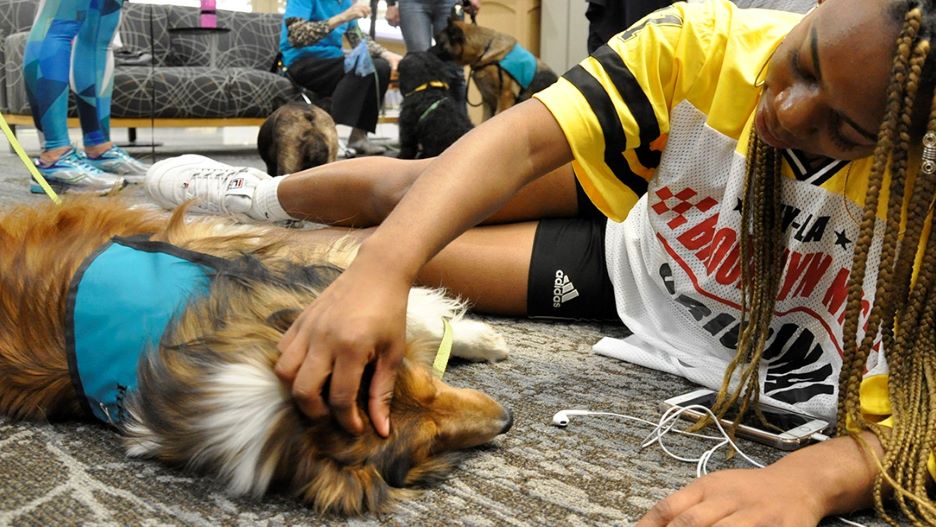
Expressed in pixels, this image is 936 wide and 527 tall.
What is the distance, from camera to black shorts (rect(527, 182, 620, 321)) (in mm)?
1897

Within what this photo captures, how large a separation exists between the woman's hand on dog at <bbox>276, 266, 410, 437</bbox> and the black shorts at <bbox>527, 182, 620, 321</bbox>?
96cm

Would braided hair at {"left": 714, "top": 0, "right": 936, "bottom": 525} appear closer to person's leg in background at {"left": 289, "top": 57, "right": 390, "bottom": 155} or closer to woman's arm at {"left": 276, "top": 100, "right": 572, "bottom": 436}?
woman's arm at {"left": 276, "top": 100, "right": 572, "bottom": 436}

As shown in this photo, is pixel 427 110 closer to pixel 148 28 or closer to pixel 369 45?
pixel 369 45

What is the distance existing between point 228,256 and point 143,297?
171mm

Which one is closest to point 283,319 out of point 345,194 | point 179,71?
point 345,194

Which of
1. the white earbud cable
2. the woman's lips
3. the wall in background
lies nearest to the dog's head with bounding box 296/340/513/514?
the white earbud cable

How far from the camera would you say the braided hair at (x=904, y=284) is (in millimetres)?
917

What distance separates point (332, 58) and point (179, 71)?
1.68 m

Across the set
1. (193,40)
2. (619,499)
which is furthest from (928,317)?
(193,40)

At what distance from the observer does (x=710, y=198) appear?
1427 millimetres

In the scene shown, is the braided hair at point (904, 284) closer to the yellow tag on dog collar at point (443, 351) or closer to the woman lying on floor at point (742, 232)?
the woman lying on floor at point (742, 232)

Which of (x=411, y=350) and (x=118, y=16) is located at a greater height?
(x=118, y=16)

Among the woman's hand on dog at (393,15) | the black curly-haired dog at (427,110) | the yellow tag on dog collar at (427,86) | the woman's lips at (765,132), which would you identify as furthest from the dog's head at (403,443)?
the woman's hand on dog at (393,15)

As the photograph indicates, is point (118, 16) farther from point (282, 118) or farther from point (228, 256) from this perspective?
point (228, 256)
